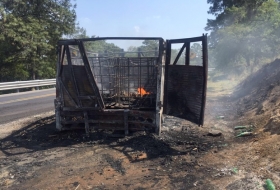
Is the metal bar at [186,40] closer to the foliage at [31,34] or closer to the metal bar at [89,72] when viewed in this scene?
the metal bar at [89,72]

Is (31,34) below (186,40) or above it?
above

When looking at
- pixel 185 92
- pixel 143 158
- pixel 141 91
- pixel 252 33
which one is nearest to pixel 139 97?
pixel 141 91

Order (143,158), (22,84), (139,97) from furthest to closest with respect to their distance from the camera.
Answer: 1. (22,84)
2. (139,97)
3. (143,158)

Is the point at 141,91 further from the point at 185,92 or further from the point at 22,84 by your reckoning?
the point at 22,84

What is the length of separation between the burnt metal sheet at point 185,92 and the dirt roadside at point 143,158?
24.2 inches

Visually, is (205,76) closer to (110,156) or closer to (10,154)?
(110,156)

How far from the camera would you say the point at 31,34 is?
21.3 metres

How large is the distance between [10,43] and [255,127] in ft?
65.0

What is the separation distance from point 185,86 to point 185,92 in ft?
0.45

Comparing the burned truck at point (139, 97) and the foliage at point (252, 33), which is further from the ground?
the foliage at point (252, 33)

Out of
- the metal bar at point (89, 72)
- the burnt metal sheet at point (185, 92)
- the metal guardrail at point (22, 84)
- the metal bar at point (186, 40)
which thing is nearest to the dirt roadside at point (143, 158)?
the burnt metal sheet at point (185, 92)

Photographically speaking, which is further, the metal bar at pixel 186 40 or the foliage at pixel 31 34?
the foliage at pixel 31 34

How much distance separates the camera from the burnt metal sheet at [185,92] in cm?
584

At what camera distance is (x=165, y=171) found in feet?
14.6
